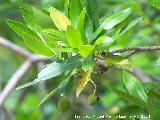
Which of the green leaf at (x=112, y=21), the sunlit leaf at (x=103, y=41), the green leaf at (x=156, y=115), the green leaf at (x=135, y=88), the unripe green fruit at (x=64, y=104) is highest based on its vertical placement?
the green leaf at (x=112, y=21)

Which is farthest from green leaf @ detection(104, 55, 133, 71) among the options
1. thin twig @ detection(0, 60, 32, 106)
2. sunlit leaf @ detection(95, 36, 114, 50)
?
thin twig @ detection(0, 60, 32, 106)

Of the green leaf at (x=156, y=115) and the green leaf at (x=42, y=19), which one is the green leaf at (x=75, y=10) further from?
the green leaf at (x=156, y=115)

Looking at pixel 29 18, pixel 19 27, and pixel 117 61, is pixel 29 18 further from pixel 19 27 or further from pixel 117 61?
pixel 117 61

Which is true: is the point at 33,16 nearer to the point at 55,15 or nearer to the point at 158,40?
the point at 55,15

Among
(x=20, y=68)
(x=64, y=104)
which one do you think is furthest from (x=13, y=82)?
(x=64, y=104)

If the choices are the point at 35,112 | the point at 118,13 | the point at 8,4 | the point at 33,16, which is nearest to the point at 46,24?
the point at 33,16

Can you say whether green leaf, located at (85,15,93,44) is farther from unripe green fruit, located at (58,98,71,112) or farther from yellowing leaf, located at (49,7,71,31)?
unripe green fruit, located at (58,98,71,112)

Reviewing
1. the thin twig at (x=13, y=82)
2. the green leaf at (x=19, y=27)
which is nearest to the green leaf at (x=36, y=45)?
the green leaf at (x=19, y=27)
